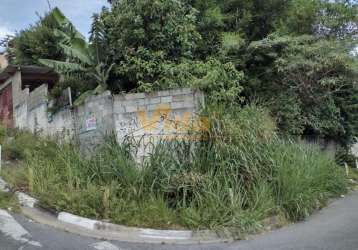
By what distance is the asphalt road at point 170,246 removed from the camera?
19.3ft

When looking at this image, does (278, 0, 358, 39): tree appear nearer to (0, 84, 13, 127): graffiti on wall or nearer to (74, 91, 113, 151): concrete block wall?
(74, 91, 113, 151): concrete block wall

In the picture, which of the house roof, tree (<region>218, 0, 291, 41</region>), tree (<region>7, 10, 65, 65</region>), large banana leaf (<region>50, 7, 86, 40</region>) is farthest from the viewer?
tree (<region>7, 10, 65, 65</region>)

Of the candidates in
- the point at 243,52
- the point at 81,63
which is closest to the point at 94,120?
the point at 81,63

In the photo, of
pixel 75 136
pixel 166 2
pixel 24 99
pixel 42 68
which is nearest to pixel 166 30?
pixel 166 2

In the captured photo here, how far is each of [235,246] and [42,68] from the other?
48.1 feet

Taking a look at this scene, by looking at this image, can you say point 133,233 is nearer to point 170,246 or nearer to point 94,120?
point 170,246

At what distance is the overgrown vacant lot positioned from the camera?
7.13m

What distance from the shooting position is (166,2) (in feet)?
35.6

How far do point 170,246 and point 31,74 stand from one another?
47.9 ft

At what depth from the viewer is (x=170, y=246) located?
20.5 ft

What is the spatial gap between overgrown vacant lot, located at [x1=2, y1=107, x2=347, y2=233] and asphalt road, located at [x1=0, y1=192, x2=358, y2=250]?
1.90 feet

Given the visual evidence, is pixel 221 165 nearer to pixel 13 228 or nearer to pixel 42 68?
pixel 13 228

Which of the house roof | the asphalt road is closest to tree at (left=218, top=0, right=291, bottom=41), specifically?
the house roof

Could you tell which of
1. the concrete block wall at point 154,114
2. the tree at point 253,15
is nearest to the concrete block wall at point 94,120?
the concrete block wall at point 154,114
